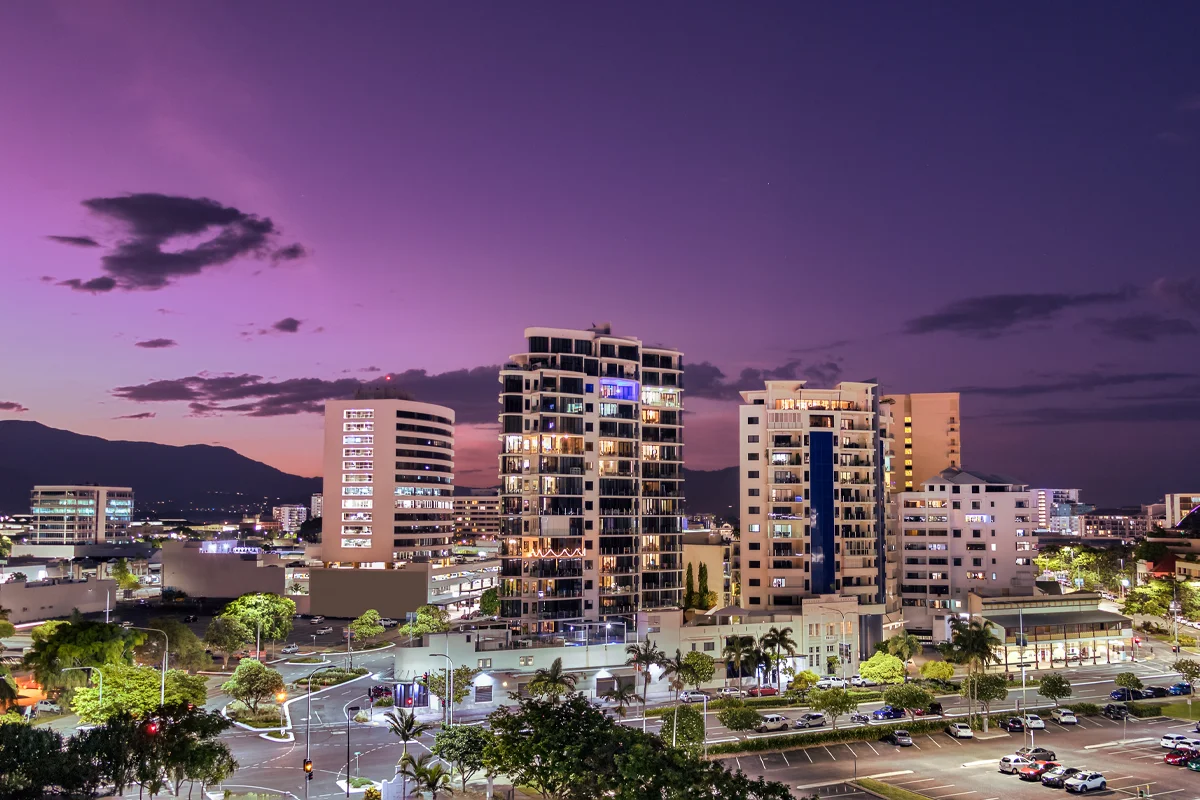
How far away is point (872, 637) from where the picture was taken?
113 m

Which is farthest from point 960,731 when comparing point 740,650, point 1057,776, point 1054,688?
point 740,650

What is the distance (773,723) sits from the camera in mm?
82125

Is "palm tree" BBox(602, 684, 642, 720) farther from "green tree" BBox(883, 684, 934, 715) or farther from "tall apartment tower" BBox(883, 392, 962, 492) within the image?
"tall apartment tower" BBox(883, 392, 962, 492)

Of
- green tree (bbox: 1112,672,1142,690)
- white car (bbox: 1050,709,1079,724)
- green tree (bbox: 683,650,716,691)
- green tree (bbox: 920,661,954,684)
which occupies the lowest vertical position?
white car (bbox: 1050,709,1079,724)

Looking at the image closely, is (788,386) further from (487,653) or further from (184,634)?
(184,634)

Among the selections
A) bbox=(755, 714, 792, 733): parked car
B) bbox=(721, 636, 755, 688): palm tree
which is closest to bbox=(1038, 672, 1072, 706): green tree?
bbox=(755, 714, 792, 733): parked car

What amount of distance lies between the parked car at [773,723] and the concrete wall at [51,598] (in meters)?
121

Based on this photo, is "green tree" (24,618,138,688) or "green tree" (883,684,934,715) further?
"green tree" (24,618,138,688)

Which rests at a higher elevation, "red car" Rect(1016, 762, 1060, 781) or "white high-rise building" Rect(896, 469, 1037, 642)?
"white high-rise building" Rect(896, 469, 1037, 642)

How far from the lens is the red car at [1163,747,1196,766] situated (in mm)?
71213

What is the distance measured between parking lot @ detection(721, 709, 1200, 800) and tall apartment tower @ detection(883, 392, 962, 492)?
11276 centimetres

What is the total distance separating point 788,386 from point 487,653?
5432cm

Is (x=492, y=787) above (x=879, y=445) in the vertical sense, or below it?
below

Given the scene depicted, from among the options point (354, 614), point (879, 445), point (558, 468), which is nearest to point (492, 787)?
point (558, 468)
